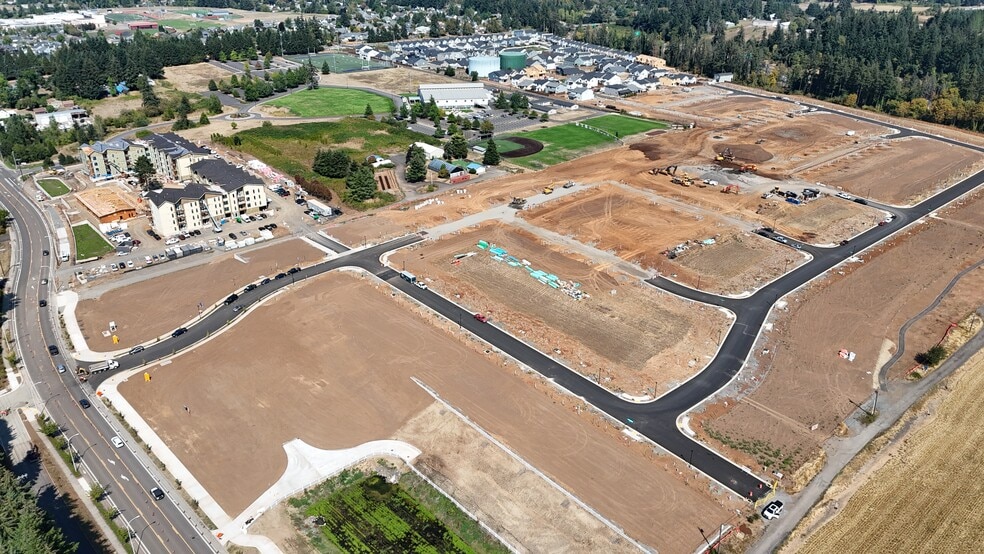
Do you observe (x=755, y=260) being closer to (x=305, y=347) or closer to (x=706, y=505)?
(x=706, y=505)

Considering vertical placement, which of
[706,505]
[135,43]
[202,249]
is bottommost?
[706,505]

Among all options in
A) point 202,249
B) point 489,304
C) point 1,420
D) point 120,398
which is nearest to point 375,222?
point 202,249

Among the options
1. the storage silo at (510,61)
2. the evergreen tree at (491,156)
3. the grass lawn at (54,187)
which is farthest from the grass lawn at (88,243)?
the storage silo at (510,61)

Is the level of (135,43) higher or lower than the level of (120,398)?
higher

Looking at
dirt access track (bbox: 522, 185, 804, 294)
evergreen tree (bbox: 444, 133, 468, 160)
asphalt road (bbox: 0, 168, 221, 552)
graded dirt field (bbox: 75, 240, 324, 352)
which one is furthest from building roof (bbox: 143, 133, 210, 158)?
dirt access track (bbox: 522, 185, 804, 294)

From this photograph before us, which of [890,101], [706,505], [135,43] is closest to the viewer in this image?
[706,505]

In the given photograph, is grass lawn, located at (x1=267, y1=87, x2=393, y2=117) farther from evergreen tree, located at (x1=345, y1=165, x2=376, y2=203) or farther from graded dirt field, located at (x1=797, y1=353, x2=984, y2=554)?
graded dirt field, located at (x1=797, y1=353, x2=984, y2=554)

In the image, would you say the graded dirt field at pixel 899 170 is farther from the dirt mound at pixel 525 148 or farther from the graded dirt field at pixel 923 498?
the graded dirt field at pixel 923 498

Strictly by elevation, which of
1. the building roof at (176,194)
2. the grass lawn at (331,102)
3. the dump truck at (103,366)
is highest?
the grass lawn at (331,102)
